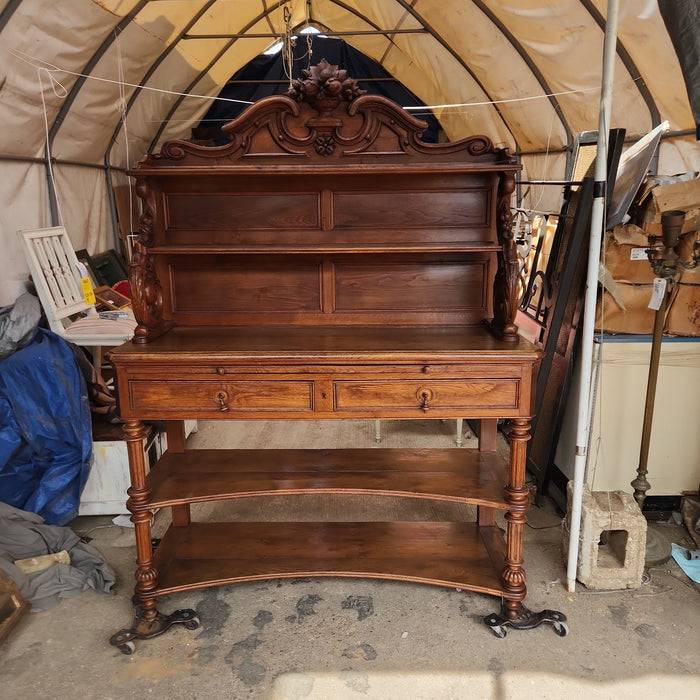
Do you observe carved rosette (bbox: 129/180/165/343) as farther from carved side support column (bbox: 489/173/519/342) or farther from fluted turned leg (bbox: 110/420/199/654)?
carved side support column (bbox: 489/173/519/342)

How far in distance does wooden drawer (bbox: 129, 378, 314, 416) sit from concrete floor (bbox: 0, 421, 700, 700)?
36.1 inches

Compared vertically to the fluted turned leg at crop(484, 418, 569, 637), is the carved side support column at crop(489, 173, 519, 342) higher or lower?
higher

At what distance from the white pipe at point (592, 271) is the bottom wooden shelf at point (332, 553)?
13.0 inches

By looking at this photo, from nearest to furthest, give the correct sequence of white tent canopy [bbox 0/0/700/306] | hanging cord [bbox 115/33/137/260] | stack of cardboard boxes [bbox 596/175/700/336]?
1. stack of cardboard boxes [bbox 596/175/700/336]
2. white tent canopy [bbox 0/0/700/306]
3. hanging cord [bbox 115/33/137/260]

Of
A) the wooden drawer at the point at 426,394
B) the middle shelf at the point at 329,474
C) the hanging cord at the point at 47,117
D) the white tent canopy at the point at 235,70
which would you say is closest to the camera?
the wooden drawer at the point at 426,394

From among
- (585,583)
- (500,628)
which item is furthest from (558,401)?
(500,628)

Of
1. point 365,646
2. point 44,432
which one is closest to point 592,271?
point 365,646

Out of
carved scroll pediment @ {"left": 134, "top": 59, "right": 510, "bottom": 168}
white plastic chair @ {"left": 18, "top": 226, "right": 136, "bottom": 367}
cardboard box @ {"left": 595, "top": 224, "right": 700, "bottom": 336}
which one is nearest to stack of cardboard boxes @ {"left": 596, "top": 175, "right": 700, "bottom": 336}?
cardboard box @ {"left": 595, "top": 224, "right": 700, "bottom": 336}

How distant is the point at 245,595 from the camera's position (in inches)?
104

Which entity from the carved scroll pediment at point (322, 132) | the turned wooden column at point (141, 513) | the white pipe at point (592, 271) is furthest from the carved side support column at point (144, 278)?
the white pipe at point (592, 271)

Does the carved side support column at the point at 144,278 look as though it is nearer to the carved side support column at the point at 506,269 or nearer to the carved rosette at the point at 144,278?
the carved rosette at the point at 144,278

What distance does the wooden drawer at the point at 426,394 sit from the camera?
221 centimetres

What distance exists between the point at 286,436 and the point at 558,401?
6.21 ft

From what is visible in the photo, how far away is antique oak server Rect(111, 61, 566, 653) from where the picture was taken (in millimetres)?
2219
